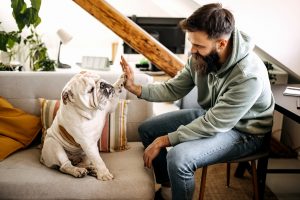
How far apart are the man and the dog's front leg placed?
202 millimetres

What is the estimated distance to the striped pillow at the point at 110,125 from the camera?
192 cm

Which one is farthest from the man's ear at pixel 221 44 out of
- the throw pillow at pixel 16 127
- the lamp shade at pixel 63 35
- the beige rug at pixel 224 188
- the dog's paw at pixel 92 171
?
the lamp shade at pixel 63 35

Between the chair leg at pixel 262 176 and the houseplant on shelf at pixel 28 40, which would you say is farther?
the houseplant on shelf at pixel 28 40

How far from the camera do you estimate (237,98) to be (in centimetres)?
154

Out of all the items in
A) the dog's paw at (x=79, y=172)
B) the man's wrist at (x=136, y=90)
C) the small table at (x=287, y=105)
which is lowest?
the dog's paw at (x=79, y=172)

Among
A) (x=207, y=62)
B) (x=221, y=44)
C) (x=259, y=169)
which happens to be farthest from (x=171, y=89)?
(x=259, y=169)

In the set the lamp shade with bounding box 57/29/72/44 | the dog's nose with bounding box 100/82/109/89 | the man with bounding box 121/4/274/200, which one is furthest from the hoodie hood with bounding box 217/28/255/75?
the lamp shade with bounding box 57/29/72/44

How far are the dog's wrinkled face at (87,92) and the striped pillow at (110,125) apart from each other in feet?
0.81

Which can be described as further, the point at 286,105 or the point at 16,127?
the point at 16,127

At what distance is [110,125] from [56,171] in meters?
0.40

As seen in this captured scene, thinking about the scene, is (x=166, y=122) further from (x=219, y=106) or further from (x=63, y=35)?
→ (x=63, y=35)

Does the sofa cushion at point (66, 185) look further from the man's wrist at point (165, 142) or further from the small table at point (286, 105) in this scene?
the small table at point (286, 105)

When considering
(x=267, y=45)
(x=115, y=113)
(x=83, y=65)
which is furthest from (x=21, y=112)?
(x=267, y=45)

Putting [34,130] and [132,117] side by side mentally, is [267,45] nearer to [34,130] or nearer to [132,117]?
[132,117]
